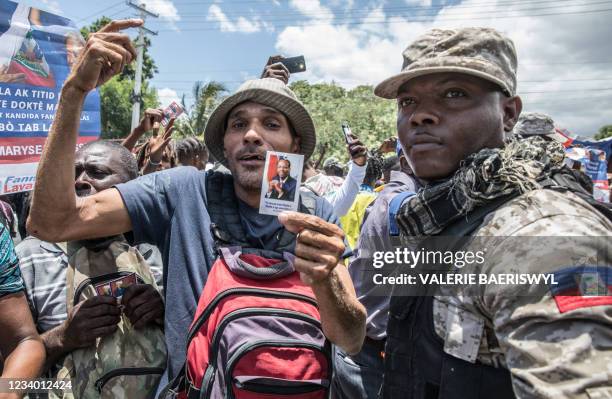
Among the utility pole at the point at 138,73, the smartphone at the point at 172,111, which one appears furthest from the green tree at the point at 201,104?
the smartphone at the point at 172,111

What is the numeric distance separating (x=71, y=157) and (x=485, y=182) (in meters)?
1.52

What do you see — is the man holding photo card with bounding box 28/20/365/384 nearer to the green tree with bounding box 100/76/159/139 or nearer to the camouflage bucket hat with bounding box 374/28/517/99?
the camouflage bucket hat with bounding box 374/28/517/99

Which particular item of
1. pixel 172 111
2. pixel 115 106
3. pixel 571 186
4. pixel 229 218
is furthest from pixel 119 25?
pixel 115 106

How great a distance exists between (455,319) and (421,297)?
18cm

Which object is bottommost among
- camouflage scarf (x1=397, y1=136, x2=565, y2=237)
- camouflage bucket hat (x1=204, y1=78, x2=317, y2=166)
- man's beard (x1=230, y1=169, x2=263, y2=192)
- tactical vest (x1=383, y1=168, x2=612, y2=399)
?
tactical vest (x1=383, y1=168, x2=612, y2=399)

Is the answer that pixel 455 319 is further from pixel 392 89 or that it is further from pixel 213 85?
pixel 213 85

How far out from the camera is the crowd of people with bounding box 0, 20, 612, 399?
98 centimetres

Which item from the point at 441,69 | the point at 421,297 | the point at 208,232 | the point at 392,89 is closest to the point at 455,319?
the point at 421,297

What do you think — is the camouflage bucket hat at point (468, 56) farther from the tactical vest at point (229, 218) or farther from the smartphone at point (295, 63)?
the smartphone at point (295, 63)

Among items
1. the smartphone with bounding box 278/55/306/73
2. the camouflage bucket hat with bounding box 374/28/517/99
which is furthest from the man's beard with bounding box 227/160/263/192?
the smartphone with bounding box 278/55/306/73

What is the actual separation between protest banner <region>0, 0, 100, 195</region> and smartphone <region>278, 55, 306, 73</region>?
1.93m

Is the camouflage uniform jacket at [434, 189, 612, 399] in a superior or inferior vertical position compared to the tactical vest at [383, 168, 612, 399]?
superior

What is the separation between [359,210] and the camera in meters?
4.34

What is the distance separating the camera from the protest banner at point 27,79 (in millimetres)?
3090
